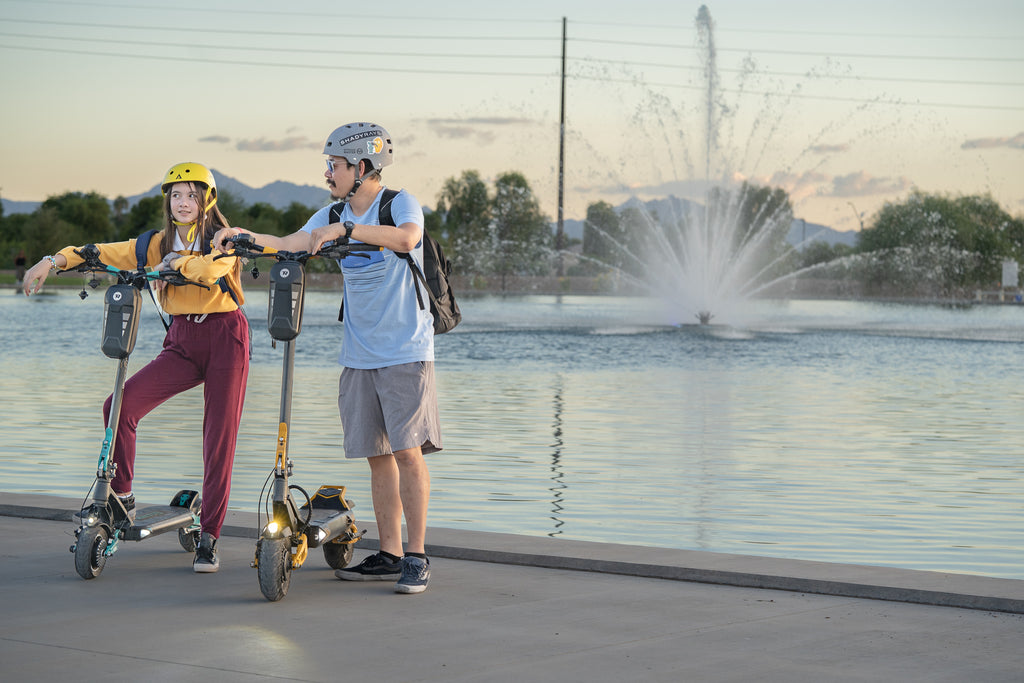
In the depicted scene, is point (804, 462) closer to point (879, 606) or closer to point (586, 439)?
point (586, 439)

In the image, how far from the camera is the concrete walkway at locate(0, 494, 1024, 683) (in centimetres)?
478

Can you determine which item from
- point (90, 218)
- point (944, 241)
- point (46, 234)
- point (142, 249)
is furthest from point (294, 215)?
point (142, 249)

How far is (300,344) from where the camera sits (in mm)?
33219

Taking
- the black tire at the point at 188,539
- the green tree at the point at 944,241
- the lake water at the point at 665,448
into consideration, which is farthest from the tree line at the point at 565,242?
the black tire at the point at 188,539

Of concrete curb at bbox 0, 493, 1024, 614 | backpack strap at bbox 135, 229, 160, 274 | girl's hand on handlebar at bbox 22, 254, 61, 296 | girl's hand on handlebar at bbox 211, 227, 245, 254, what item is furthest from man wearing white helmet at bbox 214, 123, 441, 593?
girl's hand on handlebar at bbox 22, 254, 61, 296

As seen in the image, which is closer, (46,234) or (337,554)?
(337,554)

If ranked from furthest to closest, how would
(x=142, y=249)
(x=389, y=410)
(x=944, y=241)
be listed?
(x=944, y=241)
(x=142, y=249)
(x=389, y=410)

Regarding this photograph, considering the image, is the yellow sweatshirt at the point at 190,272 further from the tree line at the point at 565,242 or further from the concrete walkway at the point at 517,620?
the tree line at the point at 565,242

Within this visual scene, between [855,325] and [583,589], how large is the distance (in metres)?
41.0

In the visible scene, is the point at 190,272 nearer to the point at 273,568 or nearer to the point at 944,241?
the point at 273,568

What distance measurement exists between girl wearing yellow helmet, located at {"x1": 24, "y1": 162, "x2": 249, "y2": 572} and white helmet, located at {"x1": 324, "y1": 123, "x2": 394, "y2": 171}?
773 millimetres

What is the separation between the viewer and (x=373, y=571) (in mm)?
6461

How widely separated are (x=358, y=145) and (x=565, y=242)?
98967 mm

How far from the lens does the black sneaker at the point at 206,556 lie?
6.44 m
